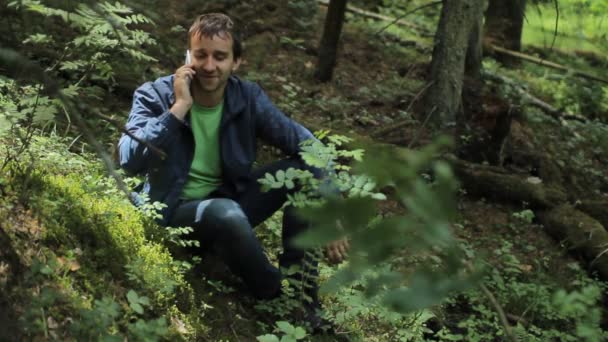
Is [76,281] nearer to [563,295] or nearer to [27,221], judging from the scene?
[27,221]

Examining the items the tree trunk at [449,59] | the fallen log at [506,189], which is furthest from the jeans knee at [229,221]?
the tree trunk at [449,59]

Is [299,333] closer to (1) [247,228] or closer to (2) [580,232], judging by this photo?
(1) [247,228]

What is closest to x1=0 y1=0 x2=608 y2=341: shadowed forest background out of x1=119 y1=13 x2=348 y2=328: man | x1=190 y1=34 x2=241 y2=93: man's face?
x1=119 y1=13 x2=348 y2=328: man

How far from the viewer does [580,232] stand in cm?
596

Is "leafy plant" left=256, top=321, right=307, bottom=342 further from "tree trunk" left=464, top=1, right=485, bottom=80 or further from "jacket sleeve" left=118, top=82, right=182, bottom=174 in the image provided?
"tree trunk" left=464, top=1, right=485, bottom=80

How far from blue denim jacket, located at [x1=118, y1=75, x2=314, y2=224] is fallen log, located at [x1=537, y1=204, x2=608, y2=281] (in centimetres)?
309

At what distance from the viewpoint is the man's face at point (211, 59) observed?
354 cm

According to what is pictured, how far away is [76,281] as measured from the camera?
286 cm

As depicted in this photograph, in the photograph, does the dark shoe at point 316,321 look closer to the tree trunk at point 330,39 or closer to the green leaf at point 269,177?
the green leaf at point 269,177

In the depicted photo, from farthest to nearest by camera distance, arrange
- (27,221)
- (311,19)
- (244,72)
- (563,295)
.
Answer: (311,19) < (244,72) < (27,221) < (563,295)

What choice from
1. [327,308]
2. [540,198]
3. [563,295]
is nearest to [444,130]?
[540,198]

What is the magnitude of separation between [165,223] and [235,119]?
2.14 feet

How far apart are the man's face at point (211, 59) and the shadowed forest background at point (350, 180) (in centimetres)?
26

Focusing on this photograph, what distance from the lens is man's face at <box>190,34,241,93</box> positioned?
11.6 ft
